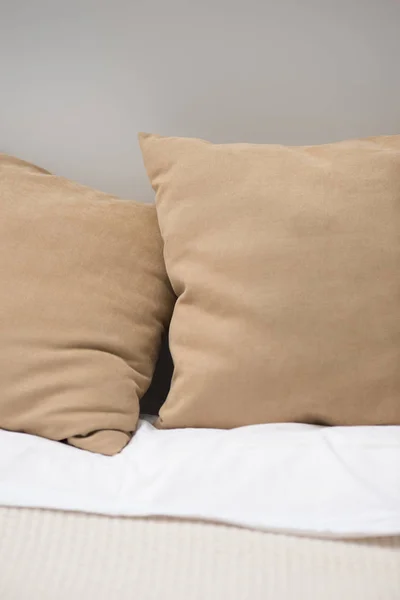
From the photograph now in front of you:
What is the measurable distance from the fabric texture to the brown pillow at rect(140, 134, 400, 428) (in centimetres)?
25

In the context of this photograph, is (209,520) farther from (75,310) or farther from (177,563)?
(75,310)

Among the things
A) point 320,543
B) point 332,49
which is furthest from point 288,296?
point 332,49

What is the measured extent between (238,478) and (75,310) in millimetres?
380

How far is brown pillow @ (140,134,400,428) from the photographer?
0.95m

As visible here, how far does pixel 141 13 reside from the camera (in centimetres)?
133

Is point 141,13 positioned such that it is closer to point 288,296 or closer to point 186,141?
point 186,141

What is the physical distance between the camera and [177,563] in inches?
28.4

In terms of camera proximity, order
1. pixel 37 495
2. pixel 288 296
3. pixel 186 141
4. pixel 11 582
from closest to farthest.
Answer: pixel 11 582 → pixel 37 495 → pixel 288 296 → pixel 186 141

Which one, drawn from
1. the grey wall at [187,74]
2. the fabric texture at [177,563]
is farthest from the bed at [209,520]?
the grey wall at [187,74]

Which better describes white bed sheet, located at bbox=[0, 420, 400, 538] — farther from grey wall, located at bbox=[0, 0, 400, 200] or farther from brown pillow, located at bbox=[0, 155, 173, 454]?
grey wall, located at bbox=[0, 0, 400, 200]

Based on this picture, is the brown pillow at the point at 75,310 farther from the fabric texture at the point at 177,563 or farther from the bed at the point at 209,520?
the fabric texture at the point at 177,563

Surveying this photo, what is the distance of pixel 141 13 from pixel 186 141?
0.41 m

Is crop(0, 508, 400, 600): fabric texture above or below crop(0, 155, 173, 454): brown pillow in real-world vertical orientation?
below

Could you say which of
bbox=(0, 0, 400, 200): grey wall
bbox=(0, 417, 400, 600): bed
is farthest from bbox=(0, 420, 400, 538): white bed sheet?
bbox=(0, 0, 400, 200): grey wall
